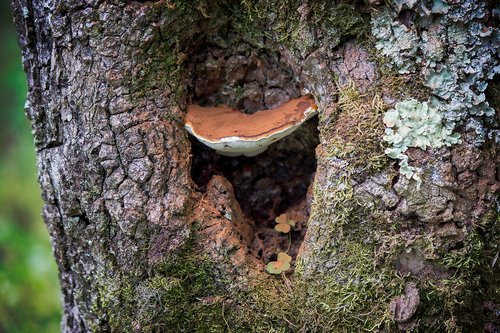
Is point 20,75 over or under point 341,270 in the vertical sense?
over

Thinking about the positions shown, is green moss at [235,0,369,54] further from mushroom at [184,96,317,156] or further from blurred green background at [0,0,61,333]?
blurred green background at [0,0,61,333]

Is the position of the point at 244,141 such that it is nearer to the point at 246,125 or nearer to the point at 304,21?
the point at 246,125

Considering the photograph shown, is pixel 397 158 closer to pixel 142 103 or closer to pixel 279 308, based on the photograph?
pixel 279 308

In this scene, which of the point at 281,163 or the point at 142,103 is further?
the point at 281,163

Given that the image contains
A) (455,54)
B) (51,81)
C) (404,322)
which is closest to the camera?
(455,54)

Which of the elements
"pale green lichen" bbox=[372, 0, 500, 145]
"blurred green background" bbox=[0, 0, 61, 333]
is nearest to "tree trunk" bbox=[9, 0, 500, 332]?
"pale green lichen" bbox=[372, 0, 500, 145]

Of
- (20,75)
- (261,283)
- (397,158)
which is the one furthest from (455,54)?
(20,75)
